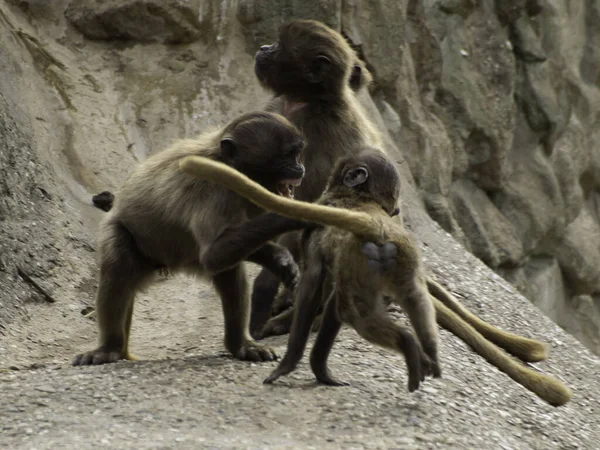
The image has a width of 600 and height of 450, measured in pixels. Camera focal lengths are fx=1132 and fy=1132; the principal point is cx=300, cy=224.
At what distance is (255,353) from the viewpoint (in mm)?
6207

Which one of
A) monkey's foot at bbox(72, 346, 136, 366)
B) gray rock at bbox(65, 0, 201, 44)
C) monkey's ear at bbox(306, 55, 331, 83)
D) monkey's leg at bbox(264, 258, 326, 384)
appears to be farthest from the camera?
gray rock at bbox(65, 0, 201, 44)

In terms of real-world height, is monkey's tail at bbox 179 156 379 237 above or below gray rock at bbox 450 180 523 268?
above

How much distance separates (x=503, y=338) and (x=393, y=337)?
1.81 metres

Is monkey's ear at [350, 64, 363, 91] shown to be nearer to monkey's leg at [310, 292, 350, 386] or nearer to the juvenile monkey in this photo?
the juvenile monkey

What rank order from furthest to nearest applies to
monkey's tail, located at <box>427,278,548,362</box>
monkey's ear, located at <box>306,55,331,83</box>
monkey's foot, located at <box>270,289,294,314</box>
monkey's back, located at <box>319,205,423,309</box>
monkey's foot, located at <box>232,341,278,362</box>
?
monkey's foot, located at <box>270,289,294,314</box>, monkey's ear, located at <box>306,55,331,83</box>, monkey's tail, located at <box>427,278,548,362</box>, monkey's foot, located at <box>232,341,278,362</box>, monkey's back, located at <box>319,205,423,309</box>

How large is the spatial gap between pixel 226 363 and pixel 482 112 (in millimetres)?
9319

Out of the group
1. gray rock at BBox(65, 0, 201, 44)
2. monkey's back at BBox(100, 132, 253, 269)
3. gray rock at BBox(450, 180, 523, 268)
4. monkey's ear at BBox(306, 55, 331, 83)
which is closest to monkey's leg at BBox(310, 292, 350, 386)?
monkey's back at BBox(100, 132, 253, 269)

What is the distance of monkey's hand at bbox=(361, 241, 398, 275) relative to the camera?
5031 mm

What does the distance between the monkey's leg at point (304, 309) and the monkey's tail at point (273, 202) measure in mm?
445

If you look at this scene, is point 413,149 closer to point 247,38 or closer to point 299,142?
point 247,38

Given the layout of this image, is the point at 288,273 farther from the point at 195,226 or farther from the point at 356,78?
the point at 356,78

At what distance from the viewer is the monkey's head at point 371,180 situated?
5.41m

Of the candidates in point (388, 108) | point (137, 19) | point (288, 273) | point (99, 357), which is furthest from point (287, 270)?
point (388, 108)

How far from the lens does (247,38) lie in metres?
10.9
